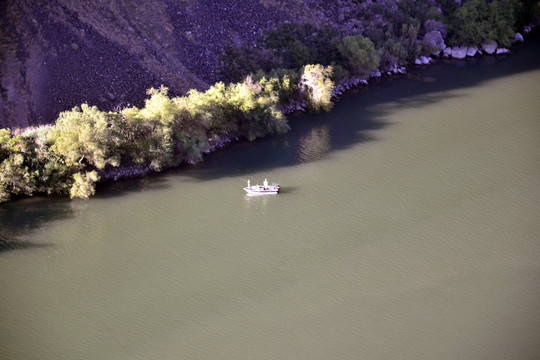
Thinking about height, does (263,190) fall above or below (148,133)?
below

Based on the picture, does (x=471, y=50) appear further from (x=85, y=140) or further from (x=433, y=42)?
(x=85, y=140)

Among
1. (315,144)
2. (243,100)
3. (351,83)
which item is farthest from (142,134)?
(351,83)

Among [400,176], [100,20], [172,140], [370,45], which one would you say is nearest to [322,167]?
[400,176]

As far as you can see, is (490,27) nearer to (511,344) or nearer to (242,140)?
(242,140)

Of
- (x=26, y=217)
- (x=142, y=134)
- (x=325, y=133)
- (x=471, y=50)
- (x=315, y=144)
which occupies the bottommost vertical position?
(x=26, y=217)

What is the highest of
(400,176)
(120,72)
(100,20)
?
(100,20)

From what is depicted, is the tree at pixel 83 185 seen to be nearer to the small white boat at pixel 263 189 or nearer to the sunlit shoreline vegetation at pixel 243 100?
the sunlit shoreline vegetation at pixel 243 100

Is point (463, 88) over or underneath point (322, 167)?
over
